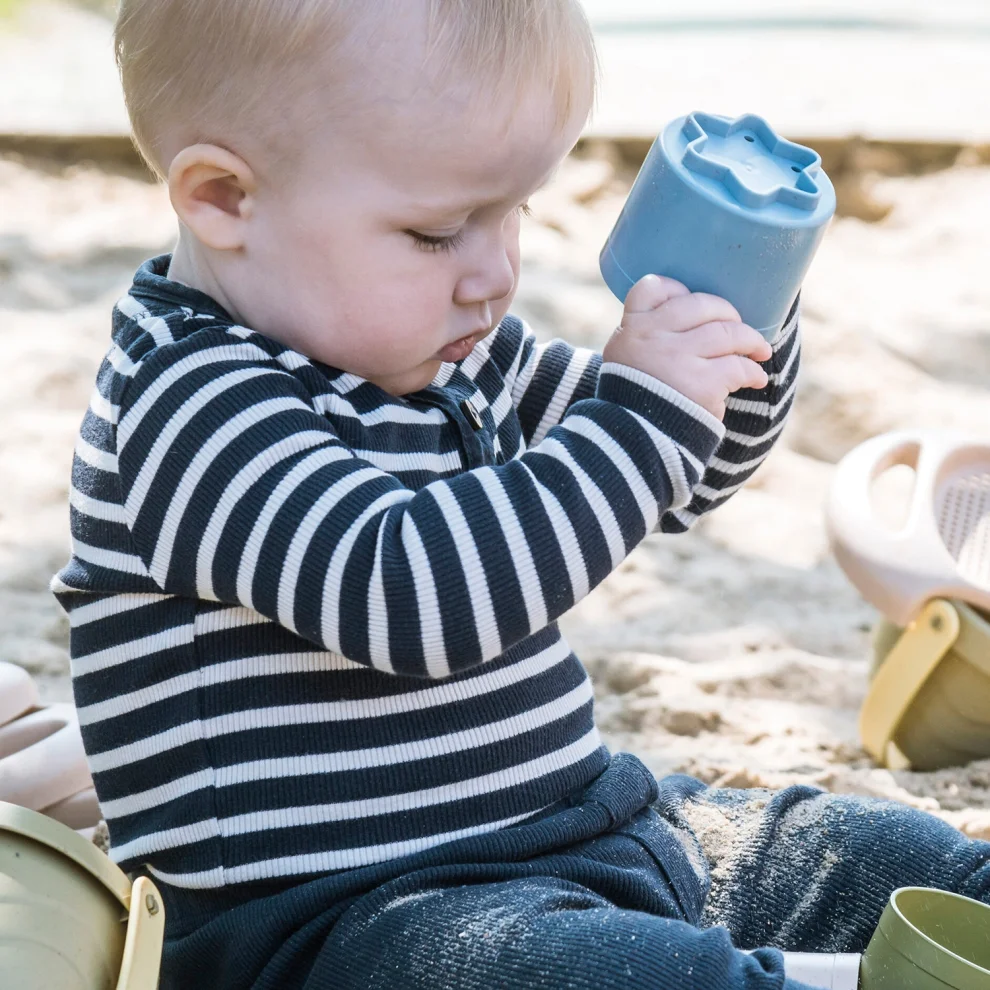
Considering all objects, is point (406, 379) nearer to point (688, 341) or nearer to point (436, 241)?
point (436, 241)

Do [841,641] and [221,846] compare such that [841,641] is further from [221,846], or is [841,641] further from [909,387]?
[221,846]

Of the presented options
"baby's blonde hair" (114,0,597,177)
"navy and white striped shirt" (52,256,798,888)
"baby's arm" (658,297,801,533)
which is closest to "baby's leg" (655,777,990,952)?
"navy and white striped shirt" (52,256,798,888)

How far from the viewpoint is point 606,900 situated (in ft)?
3.50

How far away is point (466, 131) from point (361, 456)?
255 mm

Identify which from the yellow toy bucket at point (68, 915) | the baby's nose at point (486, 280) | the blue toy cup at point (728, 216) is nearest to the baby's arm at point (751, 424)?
the blue toy cup at point (728, 216)

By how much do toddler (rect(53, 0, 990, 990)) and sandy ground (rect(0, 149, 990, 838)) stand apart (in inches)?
21.5

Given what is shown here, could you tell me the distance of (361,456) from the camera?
1.10 metres

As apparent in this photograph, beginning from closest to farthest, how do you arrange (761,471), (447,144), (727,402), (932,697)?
(447,144) < (727,402) < (932,697) < (761,471)

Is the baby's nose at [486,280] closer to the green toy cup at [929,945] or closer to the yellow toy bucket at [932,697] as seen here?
the green toy cup at [929,945]

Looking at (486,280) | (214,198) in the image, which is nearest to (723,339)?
(486,280)

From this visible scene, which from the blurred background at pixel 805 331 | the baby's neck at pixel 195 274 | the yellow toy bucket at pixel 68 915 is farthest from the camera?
the blurred background at pixel 805 331

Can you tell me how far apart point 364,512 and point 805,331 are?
1.94m

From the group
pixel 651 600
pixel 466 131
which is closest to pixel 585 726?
pixel 466 131

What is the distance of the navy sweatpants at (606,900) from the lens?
0.96 metres
